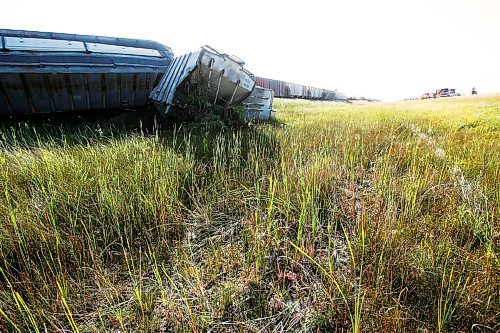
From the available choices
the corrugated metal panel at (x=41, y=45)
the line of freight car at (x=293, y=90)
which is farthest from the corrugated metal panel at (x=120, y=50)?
the line of freight car at (x=293, y=90)

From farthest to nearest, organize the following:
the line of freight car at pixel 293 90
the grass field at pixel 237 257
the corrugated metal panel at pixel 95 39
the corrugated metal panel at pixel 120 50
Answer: the line of freight car at pixel 293 90 → the corrugated metal panel at pixel 120 50 → the corrugated metal panel at pixel 95 39 → the grass field at pixel 237 257

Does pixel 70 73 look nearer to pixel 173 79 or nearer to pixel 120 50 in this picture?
pixel 120 50

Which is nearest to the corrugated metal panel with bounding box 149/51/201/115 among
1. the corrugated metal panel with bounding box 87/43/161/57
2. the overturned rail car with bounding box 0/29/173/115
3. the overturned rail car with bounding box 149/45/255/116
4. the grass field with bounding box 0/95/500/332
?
the overturned rail car with bounding box 149/45/255/116

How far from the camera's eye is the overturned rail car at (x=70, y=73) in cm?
520

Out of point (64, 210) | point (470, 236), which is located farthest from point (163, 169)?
point (470, 236)

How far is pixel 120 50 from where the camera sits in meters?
6.83

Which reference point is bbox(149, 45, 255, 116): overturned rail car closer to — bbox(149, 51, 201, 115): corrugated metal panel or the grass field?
bbox(149, 51, 201, 115): corrugated metal panel

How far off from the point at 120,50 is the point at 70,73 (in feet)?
5.54

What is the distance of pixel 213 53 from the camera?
18.2 feet

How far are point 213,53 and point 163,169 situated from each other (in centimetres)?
356

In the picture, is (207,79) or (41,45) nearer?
(41,45)

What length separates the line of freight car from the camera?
25.2 metres

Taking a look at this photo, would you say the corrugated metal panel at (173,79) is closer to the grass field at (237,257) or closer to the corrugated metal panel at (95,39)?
the corrugated metal panel at (95,39)

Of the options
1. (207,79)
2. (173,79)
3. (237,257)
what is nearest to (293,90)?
(207,79)
